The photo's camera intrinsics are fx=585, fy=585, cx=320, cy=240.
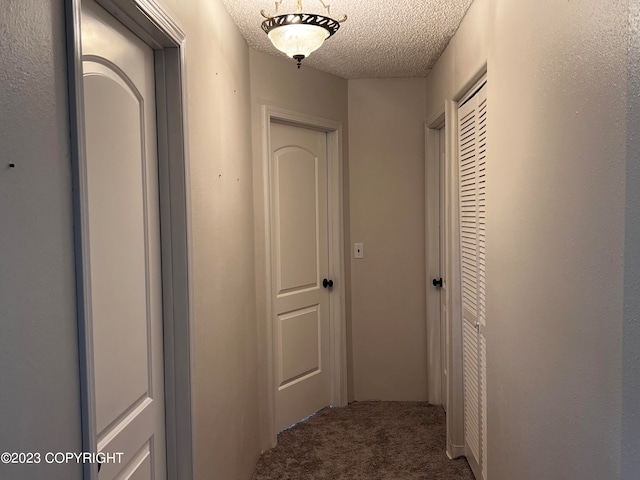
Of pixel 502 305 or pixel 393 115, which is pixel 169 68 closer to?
pixel 502 305

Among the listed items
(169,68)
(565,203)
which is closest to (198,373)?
(169,68)

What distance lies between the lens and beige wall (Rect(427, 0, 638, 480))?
1193 millimetres

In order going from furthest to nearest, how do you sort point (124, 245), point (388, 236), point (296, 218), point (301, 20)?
1. point (388, 236)
2. point (296, 218)
3. point (301, 20)
4. point (124, 245)

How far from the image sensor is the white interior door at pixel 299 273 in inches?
145

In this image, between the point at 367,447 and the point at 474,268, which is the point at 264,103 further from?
the point at 367,447

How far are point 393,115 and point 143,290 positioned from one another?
2783 mm

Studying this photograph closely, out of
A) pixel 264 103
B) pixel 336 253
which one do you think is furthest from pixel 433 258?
pixel 264 103

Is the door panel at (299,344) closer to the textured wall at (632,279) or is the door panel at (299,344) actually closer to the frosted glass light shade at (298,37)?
the frosted glass light shade at (298,37)

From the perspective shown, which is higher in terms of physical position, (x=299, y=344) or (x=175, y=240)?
(x=175, y=240)

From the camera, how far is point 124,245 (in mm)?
1654

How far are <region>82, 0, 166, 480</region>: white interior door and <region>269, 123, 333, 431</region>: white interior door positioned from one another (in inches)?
65.9

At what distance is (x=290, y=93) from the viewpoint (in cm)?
361

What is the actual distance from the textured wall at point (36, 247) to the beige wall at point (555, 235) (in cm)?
107

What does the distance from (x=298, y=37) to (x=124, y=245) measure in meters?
1.11
